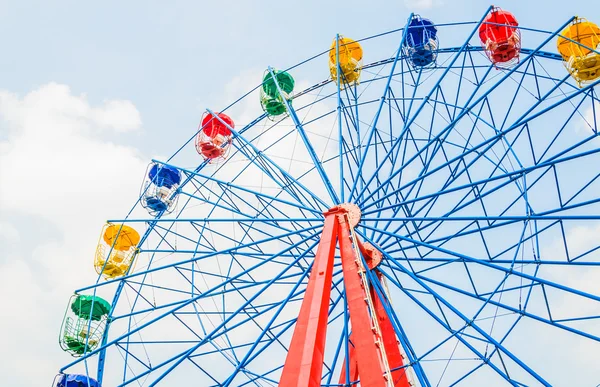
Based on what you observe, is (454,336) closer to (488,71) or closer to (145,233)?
(488,71)

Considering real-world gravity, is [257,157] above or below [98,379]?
above

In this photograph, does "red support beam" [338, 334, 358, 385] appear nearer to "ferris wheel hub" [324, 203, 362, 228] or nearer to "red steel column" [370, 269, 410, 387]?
"red steel column" [370, 269, 410, 387]

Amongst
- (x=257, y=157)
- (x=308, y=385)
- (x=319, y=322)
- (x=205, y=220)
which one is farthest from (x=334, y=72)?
(x=308, y=385)

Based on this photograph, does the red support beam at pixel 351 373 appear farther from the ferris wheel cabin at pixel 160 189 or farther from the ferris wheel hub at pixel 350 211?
the ferris wheel cabin at pixel 160 189

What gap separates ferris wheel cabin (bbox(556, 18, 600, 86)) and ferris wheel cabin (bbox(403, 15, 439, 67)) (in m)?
3.50

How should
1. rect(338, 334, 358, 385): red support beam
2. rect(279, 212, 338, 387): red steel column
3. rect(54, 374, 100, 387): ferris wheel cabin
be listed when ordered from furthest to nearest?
rect(54, 374, 100, 387): ferris wheel cabin → rect(338, 334, 358, 385): red support beam → rect(279, 212, 338, 387): red steel column

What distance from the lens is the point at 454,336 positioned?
1148cm

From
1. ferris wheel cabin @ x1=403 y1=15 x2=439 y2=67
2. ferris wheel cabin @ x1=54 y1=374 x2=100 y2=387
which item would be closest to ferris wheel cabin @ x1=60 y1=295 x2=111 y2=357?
ferris wheel cabin @ x1=54 y1=374 x2=100 y2=387

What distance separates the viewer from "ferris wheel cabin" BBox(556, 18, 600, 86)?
1358cm

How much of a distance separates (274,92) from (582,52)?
817 centimetres

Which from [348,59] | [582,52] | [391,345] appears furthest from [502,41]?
[391,345]

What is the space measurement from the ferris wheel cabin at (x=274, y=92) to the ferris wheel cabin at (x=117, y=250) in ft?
17.6

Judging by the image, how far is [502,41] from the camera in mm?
15375

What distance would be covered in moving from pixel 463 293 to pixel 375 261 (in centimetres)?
191
